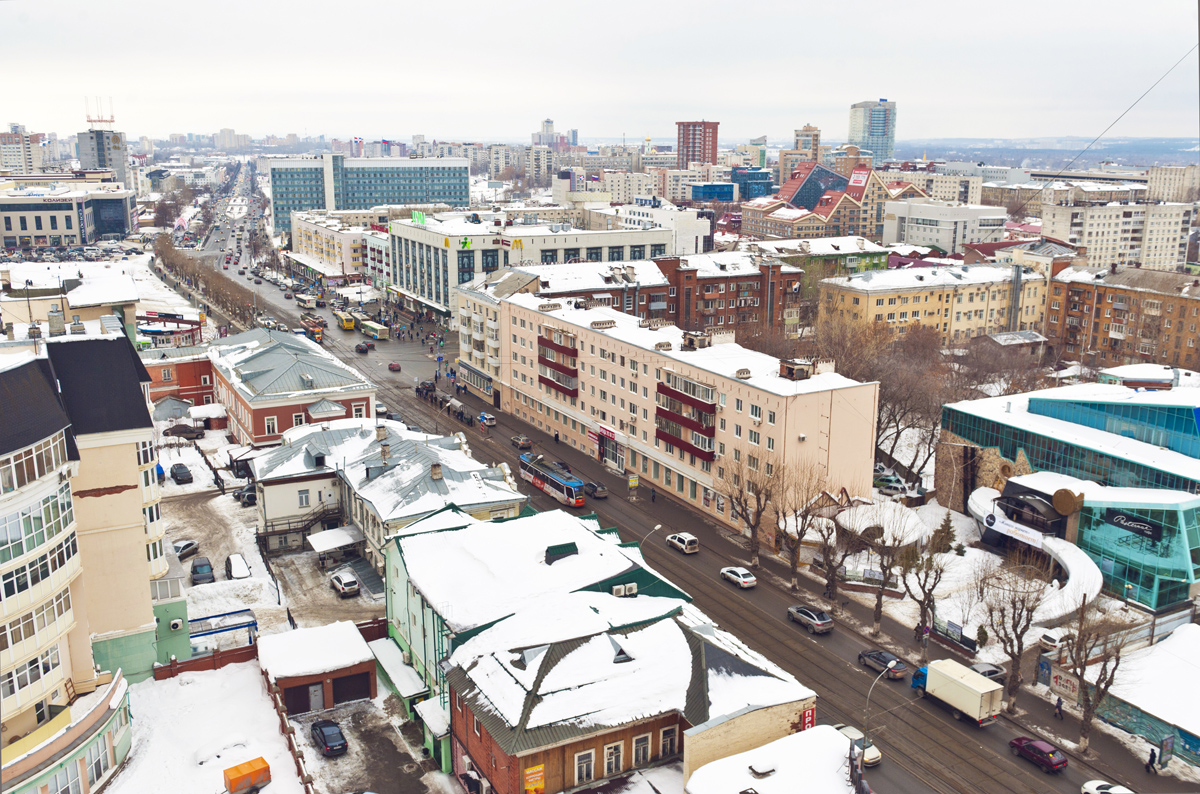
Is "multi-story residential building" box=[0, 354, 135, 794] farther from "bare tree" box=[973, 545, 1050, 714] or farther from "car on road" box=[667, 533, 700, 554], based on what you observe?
"bare tree" box=[973, 545, 1050, 714]

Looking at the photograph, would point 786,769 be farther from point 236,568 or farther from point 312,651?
point 236,568

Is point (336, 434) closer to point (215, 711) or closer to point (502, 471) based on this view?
point (502, 471)

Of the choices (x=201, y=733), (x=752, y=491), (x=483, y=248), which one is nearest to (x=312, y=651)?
(x=201, y=733)

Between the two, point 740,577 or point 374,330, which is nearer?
point 740,577

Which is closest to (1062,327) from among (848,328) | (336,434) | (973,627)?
(848,328)

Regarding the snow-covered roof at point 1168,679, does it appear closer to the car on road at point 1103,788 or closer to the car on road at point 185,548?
the car on road at point 1103,788

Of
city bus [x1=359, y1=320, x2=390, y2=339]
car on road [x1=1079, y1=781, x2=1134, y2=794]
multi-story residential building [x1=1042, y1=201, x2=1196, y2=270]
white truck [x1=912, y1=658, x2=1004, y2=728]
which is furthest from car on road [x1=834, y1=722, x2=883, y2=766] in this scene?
multi-story residential building [x1=1042, y1=201, x2=1196, y2=270]
